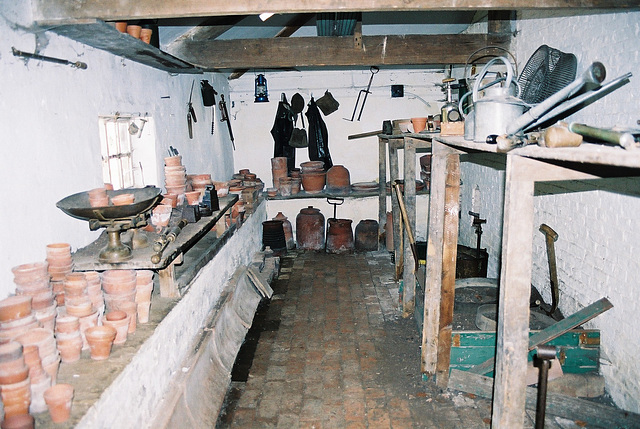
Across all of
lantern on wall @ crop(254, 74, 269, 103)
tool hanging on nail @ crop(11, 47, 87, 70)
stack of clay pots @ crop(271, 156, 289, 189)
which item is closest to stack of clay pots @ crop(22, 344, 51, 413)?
tool hanging on nail @ crop(11, 47, 87, 70)

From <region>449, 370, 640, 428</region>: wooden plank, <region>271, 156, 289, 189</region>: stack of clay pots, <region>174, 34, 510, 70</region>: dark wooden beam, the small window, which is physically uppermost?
<region>174, 34, 510, 70</region>: dark wooden beam

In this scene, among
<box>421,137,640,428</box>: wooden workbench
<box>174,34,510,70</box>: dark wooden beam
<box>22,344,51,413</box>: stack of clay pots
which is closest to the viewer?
<box>421,137,640,428</box>: wooden workbench

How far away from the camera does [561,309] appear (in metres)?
4.30

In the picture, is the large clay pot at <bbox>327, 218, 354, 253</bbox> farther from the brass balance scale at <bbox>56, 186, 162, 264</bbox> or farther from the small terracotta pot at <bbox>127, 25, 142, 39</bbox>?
the brass balance scale at <bbox>56, 186, 162, 264</bbox>

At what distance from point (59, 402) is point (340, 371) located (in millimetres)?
2573

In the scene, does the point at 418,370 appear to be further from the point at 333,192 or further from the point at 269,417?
the point at 333,192

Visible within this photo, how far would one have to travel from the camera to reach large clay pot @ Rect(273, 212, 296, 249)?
26.5 feet

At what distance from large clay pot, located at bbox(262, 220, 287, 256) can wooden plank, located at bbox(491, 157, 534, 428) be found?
560 centimetres

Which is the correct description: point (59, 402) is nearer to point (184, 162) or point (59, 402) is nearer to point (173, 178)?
point (173, 178)

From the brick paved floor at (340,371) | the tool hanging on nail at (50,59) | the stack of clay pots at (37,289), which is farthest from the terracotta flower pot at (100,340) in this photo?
the tool hanging on nail at (50,59)

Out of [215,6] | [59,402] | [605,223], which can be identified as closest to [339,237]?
[605,223]

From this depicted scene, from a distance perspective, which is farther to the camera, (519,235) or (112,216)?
(112,216)

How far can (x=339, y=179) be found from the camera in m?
8.07

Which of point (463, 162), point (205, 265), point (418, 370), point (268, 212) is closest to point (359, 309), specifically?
point (418, 370)
